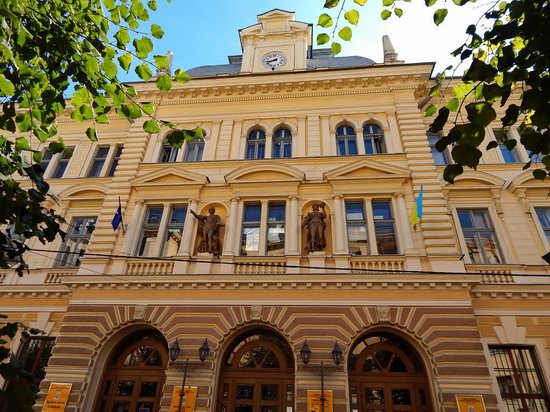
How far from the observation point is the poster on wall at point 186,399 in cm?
985

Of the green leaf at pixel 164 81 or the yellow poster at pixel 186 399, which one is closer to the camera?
the green leaf at pixel 164 81

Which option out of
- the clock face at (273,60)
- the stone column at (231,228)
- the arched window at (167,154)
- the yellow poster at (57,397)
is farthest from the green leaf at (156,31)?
the clock face at (273,60)

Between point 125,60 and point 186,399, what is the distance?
8.70 m

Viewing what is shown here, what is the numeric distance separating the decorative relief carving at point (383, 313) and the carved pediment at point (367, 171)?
478 centimetres

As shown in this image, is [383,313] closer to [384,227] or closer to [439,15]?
[384,227]

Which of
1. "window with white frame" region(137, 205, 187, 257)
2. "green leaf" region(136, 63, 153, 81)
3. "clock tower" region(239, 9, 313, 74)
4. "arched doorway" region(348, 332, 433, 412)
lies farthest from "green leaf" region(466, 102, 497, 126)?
"clock tower" region(239, 9, 313, 74)

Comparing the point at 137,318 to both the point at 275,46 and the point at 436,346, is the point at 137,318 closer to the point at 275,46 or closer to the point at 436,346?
the point at 436,346

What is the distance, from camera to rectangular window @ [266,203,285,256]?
41.2 ft

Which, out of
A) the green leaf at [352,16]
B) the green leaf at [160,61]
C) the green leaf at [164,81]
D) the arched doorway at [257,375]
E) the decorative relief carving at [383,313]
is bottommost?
the arched doorway at [257,375]

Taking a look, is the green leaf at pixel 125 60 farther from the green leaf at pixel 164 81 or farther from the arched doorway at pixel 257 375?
the arched doorway at pixel 257 375

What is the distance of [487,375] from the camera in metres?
9.56

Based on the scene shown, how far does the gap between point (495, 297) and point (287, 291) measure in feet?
20.7

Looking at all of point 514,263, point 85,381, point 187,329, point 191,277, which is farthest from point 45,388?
point 514,263

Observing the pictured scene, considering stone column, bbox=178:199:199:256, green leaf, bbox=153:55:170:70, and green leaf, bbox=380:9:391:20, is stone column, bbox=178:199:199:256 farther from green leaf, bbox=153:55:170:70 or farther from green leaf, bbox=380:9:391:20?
green leaf, bbox=380:9:391:20
